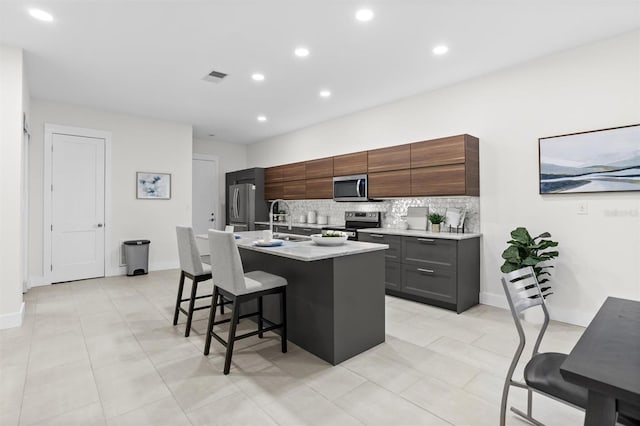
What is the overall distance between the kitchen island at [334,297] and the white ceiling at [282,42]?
1981 mm

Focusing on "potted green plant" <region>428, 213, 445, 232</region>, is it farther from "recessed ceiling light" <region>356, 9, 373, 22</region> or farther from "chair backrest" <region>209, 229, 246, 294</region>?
"chair backrest" <region>209, 229, 246, 294</region>

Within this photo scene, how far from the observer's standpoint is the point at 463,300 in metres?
3.79

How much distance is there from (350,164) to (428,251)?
201cm

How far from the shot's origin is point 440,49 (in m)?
3.37

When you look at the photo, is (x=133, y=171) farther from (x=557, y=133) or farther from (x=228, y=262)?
(x=557, y=133)

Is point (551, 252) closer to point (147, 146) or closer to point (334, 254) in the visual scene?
point (334, 254)

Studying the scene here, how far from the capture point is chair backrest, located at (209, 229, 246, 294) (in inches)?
96.3


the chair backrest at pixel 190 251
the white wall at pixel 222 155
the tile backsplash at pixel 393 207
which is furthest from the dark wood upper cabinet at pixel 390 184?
the white wall at pixel 222 155

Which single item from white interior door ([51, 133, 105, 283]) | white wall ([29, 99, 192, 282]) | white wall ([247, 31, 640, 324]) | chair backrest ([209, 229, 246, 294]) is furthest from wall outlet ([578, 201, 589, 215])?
white interior door ([51, 133, 105, 283])

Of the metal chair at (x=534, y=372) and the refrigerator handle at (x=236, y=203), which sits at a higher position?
the refrigerator handle at (x=236, y=203)

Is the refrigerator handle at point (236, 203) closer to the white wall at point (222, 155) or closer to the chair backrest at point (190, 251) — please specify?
the white wall at point (222, 155)

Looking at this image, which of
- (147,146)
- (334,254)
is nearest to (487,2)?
(334,254)

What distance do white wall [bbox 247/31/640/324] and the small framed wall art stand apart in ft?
15.0

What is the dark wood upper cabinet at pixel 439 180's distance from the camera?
3.92m
